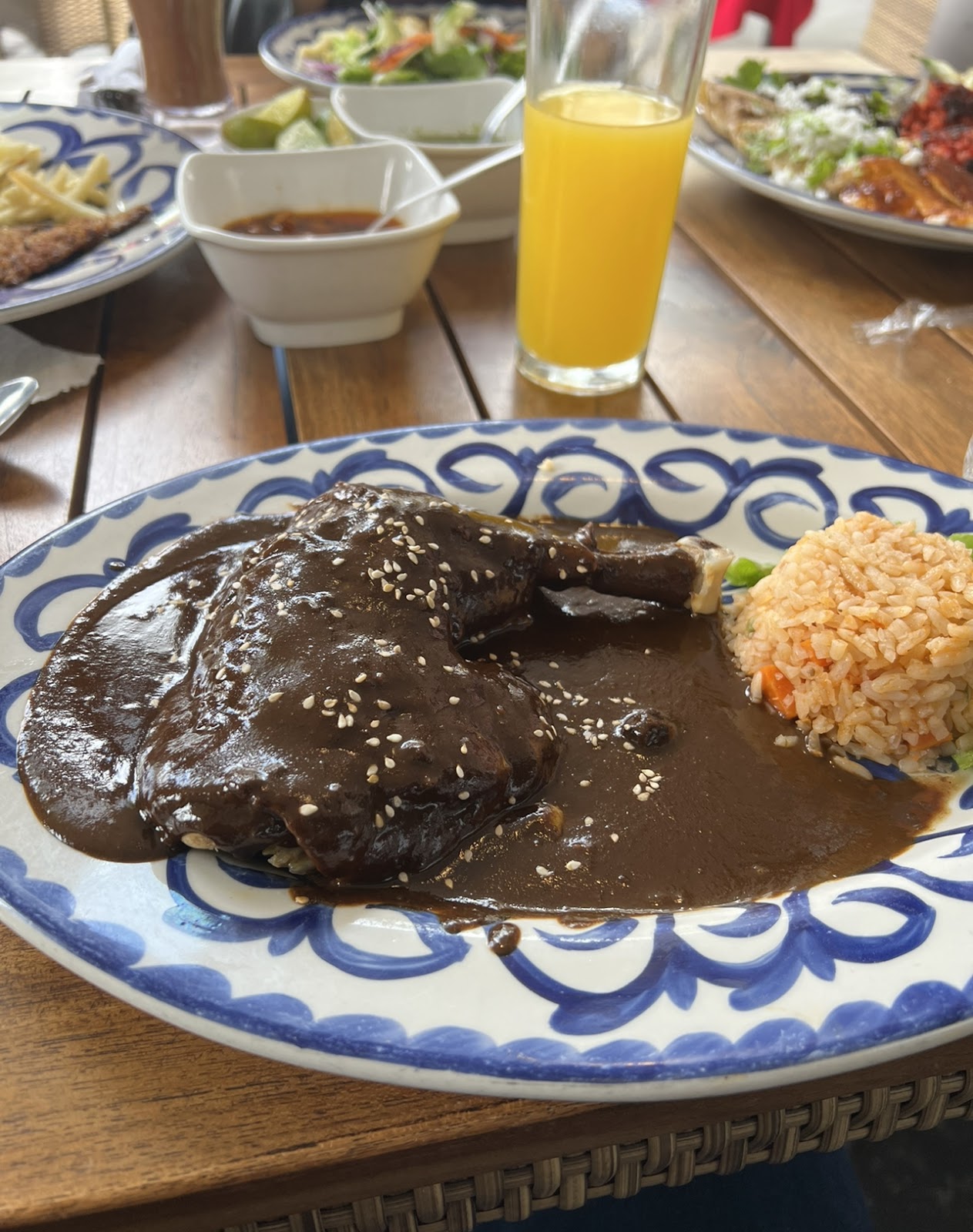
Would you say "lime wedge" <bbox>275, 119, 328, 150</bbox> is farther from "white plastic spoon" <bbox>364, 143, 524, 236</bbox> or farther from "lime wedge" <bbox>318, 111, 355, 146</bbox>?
"white plastic spoon" <bbox>364, 143, 524, 236</bbox>

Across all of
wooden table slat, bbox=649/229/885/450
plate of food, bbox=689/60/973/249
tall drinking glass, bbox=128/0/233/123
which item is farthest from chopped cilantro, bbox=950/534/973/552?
tall drinking glass, bbox=128/0/233/123

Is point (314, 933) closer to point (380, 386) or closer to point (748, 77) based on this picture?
point (380, 386)

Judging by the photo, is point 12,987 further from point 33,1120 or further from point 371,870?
point 371,870

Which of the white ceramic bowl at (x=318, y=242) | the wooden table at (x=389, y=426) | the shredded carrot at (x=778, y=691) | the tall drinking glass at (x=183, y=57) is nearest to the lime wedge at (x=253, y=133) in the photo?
the wooden table at (x=389, y=426)

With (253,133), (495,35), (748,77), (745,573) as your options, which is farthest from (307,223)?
(748,77)

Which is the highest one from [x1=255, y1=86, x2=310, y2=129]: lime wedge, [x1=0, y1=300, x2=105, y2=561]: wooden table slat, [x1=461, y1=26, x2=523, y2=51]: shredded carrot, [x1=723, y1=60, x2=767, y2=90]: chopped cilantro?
[x1=461, y1=26, x2=523, y2=51]: shredded carrot
